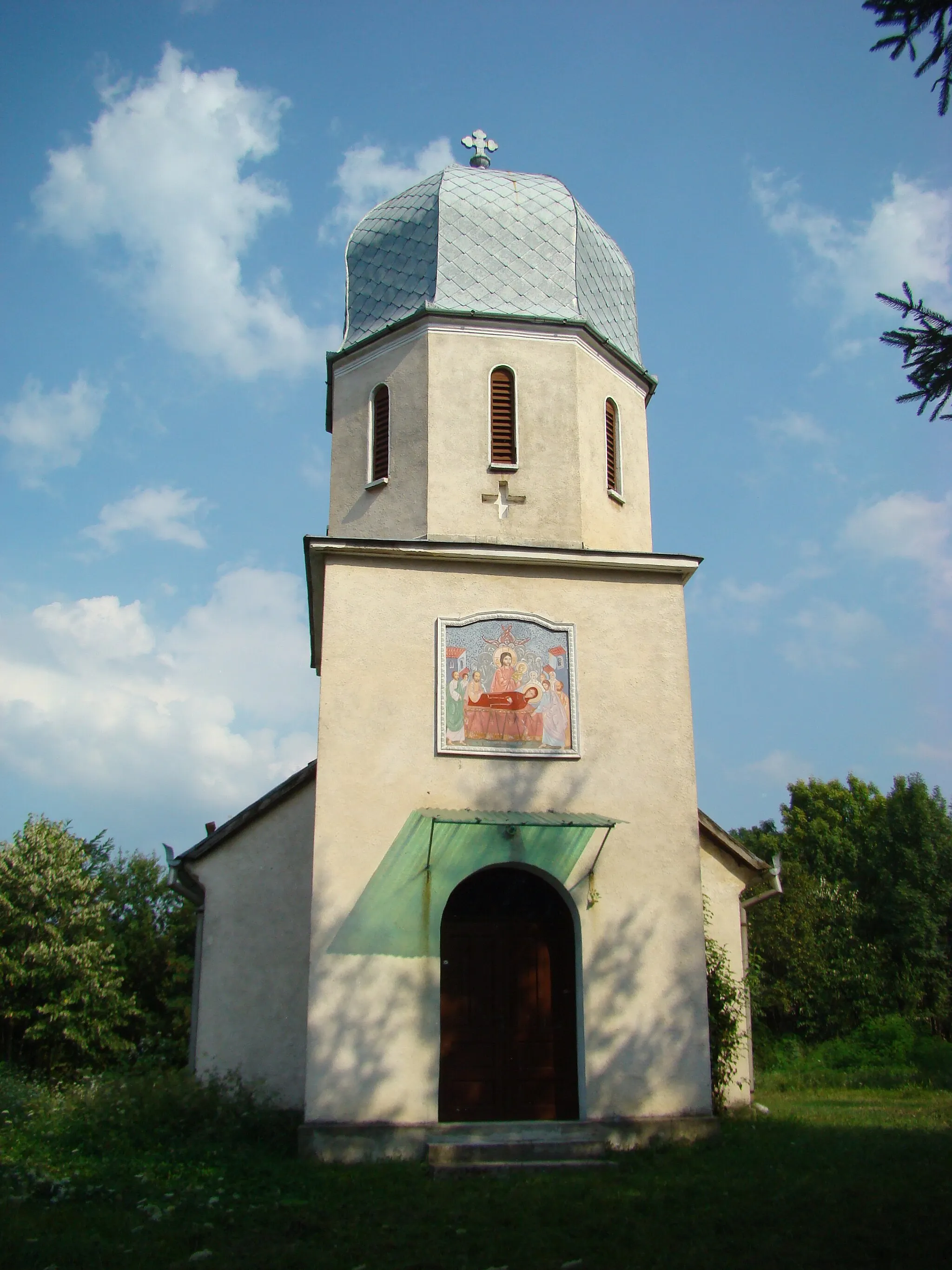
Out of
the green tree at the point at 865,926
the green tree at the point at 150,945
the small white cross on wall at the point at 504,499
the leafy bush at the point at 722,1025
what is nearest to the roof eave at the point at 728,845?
the leafy bush at the point at 722,1025

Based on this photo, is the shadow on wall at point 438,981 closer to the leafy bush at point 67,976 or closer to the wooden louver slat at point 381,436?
the wooden louver slat at point 381,436

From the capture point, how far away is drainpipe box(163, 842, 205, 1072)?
15219 mm

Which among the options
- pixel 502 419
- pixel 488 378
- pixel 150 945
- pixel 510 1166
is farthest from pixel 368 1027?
pixel 150 945

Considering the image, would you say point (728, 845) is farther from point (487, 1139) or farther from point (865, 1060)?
point (865, 1060)

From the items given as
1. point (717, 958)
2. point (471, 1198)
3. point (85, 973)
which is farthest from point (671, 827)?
point (85, 973)

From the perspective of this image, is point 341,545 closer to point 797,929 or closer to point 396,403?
point 396,403

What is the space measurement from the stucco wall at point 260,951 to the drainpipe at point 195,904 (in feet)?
0.22

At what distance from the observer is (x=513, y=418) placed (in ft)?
50.1

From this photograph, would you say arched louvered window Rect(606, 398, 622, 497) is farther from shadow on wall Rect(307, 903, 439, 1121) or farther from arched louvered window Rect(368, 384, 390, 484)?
shadow on wall Rect(307, 903, 439, 1121)

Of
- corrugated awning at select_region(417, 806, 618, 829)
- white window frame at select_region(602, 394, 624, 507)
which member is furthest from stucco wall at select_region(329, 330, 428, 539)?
corrugated awning at select_region(417, 806, 618, 829)

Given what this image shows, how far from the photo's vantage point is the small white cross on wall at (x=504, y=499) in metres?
14.9

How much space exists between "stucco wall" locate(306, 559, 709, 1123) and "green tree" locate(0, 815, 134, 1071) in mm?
17121

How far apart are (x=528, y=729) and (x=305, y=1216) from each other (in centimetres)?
594

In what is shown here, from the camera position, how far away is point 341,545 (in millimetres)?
13914
